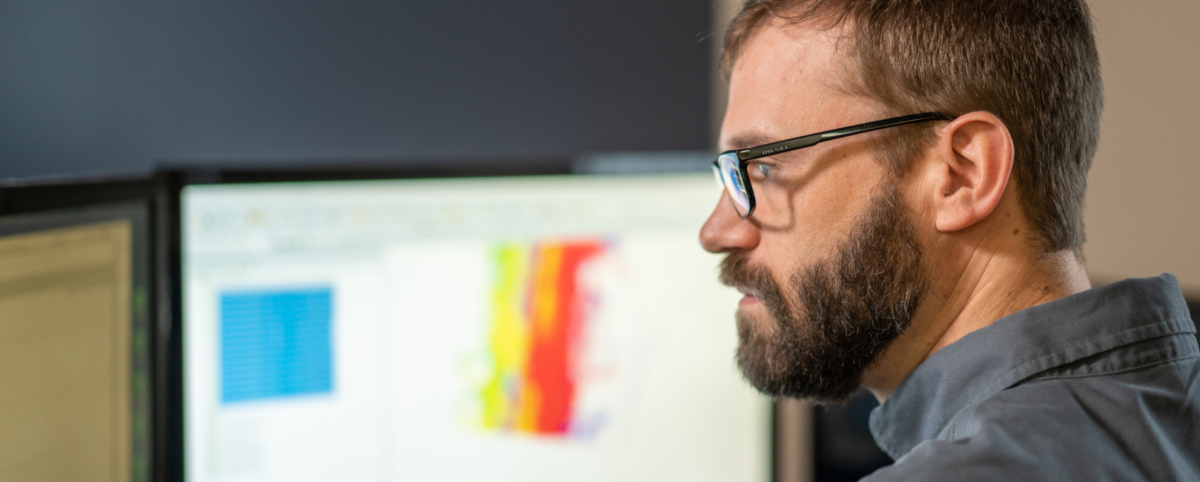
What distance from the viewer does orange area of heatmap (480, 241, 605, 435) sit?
35.9 inches

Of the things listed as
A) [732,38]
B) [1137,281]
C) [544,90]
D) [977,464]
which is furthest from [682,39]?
[977,464]

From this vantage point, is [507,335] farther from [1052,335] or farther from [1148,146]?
[1148,146]

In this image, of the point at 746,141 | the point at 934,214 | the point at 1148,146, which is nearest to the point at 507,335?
the point at 746,141

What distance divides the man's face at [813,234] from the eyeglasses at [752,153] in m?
0.01

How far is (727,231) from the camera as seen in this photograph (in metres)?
0.73

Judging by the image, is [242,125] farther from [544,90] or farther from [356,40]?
[544,90]

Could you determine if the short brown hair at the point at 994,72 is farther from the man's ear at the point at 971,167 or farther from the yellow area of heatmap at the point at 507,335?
the yellow area of heatmap at the point at 507,335

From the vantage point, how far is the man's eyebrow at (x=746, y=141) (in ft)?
2.24

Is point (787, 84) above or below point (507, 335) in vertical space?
above

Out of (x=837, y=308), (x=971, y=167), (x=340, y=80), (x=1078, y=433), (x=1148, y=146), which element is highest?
(x=340, y=80)

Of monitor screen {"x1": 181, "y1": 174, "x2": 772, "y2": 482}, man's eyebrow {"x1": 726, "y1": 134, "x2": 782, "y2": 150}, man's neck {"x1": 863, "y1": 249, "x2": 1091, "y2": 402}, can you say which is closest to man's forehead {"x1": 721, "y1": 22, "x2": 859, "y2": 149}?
man's eyebrow {"x1": 726, "y1": 134, "x2": 782, "y2": 150}

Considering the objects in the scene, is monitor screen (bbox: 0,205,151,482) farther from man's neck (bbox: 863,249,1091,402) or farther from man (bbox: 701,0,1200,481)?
man's neck (bbox: 863,249,1091,402)

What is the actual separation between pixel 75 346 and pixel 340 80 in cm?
47

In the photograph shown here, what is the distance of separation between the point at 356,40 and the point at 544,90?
274 millimetres
